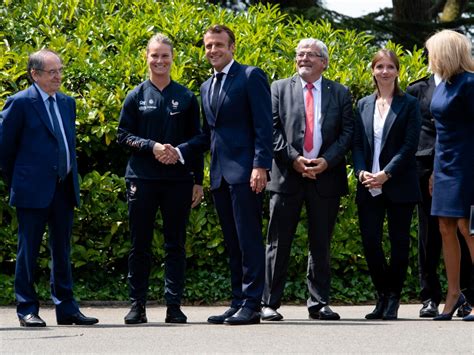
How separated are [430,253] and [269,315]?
161 centimetres

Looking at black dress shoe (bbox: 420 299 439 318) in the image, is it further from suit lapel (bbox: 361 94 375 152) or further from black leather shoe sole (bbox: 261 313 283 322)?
suit lapel (bbox: 361 94 375 152)

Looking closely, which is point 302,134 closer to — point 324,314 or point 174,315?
point 324,314

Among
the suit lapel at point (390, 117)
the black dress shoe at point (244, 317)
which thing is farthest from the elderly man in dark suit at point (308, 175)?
the black dress shoe at point (244, 317)

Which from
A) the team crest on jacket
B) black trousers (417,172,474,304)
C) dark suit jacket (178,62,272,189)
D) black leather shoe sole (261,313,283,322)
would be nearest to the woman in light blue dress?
black trousers (417,172,474,304)

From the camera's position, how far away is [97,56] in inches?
431

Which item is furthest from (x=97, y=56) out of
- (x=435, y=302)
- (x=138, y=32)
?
(x=435, y=302)

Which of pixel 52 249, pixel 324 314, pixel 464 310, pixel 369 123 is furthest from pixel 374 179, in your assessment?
pixel 52 249

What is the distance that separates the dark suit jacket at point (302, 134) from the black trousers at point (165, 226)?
0.78m

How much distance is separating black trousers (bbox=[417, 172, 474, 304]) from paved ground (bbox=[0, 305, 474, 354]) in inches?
18.4

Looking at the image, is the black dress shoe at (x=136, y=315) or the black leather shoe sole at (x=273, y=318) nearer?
the black dress shoe at (x=136, y=315)

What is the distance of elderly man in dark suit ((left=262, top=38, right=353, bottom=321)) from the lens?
8898 mm

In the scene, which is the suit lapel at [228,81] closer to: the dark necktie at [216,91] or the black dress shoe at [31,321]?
the dark necktie at [216,91]

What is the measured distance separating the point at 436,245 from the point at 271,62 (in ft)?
8.84

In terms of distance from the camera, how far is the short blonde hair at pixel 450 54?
8664 millimetres
